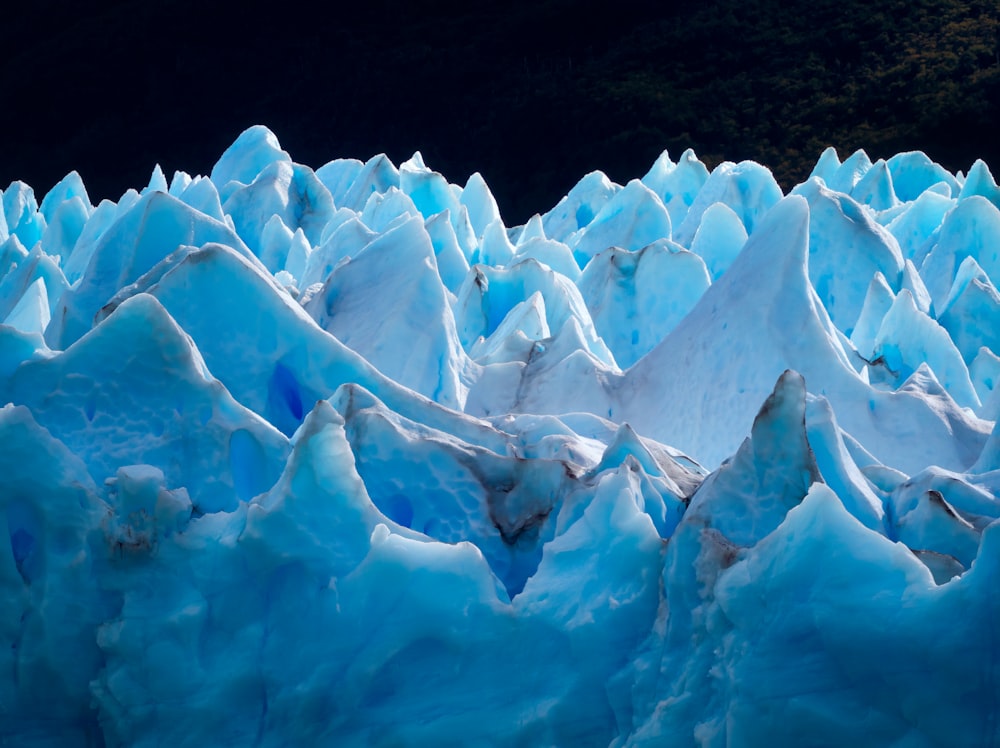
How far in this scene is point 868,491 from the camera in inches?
113

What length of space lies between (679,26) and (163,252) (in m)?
21.7

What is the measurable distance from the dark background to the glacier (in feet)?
51.3

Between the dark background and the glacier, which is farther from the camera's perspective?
the dark background

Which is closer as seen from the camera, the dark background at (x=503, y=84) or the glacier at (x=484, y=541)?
the glacier at (x=484, y=541)

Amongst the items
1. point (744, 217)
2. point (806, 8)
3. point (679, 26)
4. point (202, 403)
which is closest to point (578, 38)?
point (679, 26)

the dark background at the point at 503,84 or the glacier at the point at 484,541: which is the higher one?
the glacier at the point at 484,541

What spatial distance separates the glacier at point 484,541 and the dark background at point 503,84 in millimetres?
15626

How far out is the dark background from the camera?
20.6 m

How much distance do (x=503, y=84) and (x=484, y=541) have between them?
2330cm

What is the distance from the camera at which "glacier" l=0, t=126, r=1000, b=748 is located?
2.27 meters

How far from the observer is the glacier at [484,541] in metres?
2.27

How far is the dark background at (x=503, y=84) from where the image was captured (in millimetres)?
Answer: 20562

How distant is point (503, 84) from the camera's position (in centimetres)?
2523

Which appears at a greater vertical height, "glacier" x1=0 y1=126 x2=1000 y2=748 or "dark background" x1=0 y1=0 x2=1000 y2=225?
"glacier" x1=0 y1=126 x2=1000 y2=748
